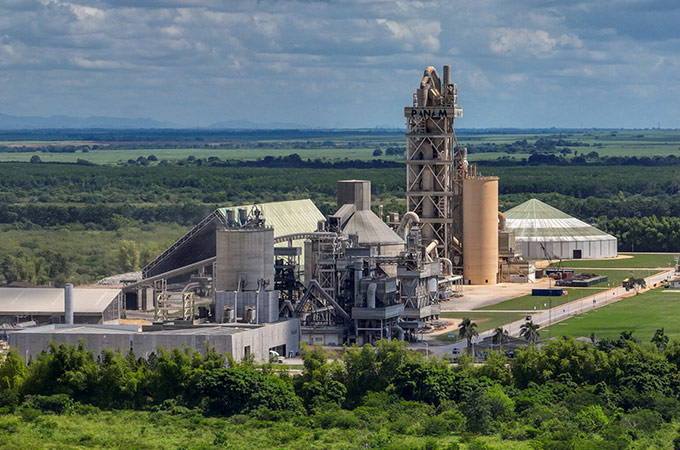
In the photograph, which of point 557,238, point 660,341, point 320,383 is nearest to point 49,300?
point 320,383

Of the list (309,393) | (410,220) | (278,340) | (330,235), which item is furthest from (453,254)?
(309,393)

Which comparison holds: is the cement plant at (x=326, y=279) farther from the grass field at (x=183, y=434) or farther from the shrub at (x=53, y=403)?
the grass field at (x=183, y=434)

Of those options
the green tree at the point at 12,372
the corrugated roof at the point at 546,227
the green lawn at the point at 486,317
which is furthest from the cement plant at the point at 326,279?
the corrugated roof at the point at 546,227

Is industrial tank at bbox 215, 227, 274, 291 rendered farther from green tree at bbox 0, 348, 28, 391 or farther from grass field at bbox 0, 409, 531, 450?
grass field at bbox 0, 409, 531, 450

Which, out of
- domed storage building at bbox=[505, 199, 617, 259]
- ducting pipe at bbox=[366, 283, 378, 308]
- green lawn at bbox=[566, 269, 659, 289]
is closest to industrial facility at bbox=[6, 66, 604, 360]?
ducting pipe at bbox=[366, 283, 378, 308]

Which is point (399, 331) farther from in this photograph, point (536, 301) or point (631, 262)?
point (631, 262)

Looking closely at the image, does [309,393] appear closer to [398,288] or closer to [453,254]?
[398,288]
